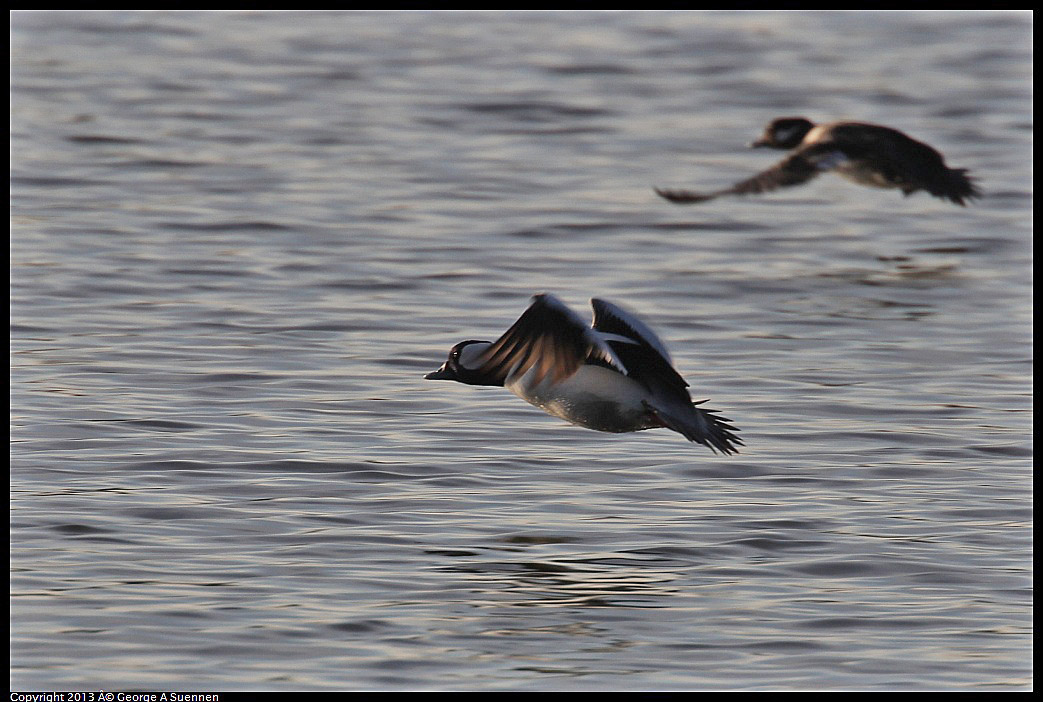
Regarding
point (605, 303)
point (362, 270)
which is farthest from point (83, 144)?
point (605, 303)

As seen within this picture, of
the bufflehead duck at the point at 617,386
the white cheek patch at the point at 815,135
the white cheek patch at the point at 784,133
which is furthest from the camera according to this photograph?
the white cheek patch at the point at 784,133

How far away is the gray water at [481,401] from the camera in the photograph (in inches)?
213

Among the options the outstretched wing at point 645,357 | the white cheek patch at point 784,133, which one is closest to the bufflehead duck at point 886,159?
the white cheek patch at point 784,133

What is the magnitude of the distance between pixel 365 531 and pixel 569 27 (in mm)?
15983

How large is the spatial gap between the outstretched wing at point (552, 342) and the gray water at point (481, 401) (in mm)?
531

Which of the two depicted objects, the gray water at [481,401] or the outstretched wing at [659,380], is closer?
the gray water at [481,401]

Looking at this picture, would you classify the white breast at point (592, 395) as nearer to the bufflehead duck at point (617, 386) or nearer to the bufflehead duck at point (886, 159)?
the bufflehead duck at point (617, 386)

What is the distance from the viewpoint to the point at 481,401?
7914mm

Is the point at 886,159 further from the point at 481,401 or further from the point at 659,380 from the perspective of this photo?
the point at 659,380

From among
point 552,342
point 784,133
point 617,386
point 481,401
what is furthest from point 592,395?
point 784,133

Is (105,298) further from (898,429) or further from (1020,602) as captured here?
(1020,602)

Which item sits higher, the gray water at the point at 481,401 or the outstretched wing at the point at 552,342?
the outstretched wing at the point at 552,342

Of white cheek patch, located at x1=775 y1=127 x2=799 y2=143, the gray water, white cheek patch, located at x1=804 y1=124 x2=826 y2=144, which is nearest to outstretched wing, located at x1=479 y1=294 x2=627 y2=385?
the gray water

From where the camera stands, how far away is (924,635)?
546 centimetres
